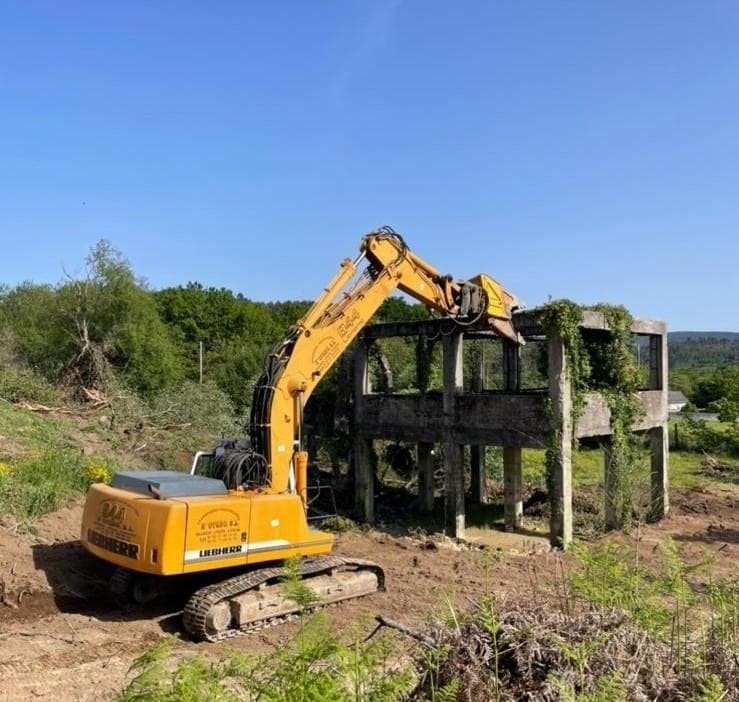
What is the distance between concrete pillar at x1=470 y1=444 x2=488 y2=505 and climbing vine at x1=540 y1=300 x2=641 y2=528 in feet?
15.5

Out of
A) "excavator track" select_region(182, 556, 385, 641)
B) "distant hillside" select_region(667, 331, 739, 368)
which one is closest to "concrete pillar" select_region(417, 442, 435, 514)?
"excavator track" select_region(182, 556, 385, 641)

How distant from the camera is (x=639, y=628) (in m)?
4.27

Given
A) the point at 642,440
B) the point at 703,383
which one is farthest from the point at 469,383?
the point at 703,383

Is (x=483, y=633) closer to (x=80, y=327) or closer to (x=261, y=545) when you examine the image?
(x=261, y=545)

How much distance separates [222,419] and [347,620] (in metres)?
14.2

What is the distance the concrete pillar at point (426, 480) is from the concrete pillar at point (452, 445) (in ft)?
9.07

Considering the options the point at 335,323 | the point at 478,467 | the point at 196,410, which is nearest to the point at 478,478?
the point at 478,467

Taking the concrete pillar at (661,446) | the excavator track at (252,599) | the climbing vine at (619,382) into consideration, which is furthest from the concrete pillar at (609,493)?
the excavator track at (252,599)

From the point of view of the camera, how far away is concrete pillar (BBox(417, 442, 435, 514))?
20797 millimetres

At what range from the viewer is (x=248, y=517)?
9703 millimetres

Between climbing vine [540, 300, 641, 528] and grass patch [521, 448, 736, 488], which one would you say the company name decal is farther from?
grass patch [521, 448, 736, 488]

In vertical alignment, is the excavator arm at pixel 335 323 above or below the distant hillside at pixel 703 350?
below

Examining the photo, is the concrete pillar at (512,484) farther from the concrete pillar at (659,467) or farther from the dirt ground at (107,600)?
the concrete pillar at (659,467)

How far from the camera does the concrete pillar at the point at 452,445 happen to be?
1778 centimetres
